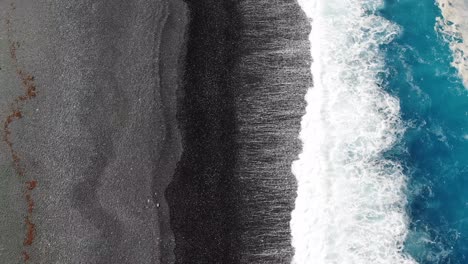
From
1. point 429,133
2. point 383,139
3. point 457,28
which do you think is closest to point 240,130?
point 383,139

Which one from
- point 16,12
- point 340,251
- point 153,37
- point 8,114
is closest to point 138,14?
point 153,37

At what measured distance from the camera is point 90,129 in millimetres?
17406

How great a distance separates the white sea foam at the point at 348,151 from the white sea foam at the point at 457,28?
249 centimetres

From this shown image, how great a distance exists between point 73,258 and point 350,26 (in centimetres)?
1506

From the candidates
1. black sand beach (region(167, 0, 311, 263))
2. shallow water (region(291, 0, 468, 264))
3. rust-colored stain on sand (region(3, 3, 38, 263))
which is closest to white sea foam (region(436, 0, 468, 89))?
shallow water (region(291, 0, 468, 264))

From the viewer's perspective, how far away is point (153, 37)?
18.9 metres

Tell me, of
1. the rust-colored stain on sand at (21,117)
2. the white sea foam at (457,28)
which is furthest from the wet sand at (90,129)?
the white sea foam at (457,28)

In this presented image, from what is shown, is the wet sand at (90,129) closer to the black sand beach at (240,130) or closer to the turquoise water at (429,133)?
the black sand beach at (240,130)

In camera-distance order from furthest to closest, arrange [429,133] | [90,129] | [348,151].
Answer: [429,133]
[348,151]
[90,129]

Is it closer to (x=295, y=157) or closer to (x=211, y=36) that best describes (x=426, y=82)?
(x=295, y=157)

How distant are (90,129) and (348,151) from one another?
10.2 meters

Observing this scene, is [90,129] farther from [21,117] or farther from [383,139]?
[383,139]

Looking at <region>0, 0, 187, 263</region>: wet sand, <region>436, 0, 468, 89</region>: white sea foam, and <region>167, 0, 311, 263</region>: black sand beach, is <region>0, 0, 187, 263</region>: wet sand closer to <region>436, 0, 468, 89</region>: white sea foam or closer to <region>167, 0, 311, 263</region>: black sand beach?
<region>167, 0, 311, 263</region>: black sand beach

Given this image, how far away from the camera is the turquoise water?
16.8 meters
